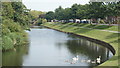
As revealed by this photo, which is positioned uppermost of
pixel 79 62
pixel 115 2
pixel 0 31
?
pixel 115 2

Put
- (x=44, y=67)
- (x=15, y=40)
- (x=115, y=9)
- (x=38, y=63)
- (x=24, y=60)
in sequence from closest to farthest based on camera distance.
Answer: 1. (x=44, y=67)
2. (x=38, y=63)
3. (x=24, y=60)
4. (x=15, y=40)
5. (x=115, y=9)

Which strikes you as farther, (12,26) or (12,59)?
(12,26)

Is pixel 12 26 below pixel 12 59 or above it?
above

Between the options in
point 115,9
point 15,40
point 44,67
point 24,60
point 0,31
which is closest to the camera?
point 44,67

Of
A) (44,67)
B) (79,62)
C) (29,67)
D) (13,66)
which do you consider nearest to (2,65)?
(13,66)

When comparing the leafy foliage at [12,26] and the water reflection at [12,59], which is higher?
the leafy foliage at [12,26]

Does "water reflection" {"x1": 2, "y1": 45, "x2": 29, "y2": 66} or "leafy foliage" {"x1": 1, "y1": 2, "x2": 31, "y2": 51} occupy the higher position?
"leafy foliage" {"x1": 1, "y1": 2, "x2": 31, "y2": 51}

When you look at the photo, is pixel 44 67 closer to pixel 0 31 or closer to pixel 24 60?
pixel 24 60

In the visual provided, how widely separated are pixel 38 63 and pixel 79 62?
5.90 meters

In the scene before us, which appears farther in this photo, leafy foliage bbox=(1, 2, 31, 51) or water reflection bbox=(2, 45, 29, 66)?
leafy foliage bbox=(1, 2, 31, 51)

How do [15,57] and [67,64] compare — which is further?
[15,57]

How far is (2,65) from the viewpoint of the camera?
1149 inches

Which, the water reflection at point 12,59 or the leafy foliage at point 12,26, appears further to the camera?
the leafy foliage at point 12,26

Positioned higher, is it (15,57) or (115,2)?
(115,2)
